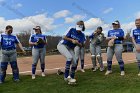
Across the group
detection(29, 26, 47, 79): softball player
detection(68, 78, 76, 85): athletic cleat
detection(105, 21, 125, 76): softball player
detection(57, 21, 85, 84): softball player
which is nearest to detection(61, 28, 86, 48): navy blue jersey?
detection(57, 21, 85, 84): softball player

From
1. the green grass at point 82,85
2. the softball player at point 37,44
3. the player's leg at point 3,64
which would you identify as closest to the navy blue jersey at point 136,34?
the green grass at point 82,85

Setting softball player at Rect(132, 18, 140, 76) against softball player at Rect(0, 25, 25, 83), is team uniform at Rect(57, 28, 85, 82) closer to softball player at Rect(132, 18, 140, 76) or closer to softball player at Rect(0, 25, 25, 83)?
softball player at Rect(0, 25, 25, 83)

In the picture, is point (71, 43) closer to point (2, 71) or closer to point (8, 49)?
point (8, 49)

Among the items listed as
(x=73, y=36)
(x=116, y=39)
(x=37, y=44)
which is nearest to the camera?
(x=73, y=36)

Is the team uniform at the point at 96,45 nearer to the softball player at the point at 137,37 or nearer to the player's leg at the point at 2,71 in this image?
the softball player at the point at 137,37

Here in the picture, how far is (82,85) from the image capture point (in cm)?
1064

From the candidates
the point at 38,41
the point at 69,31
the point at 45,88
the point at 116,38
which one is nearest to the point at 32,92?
the point at 45,88

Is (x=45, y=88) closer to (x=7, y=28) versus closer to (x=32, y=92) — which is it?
(x=32, y=92)

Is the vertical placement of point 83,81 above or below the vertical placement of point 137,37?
below

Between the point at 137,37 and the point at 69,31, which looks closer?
the point at 69,31

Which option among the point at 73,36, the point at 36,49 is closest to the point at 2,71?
the point at 36,49

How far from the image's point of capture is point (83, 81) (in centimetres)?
1136

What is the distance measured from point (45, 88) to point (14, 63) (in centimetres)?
228

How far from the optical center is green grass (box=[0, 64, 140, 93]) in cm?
988
